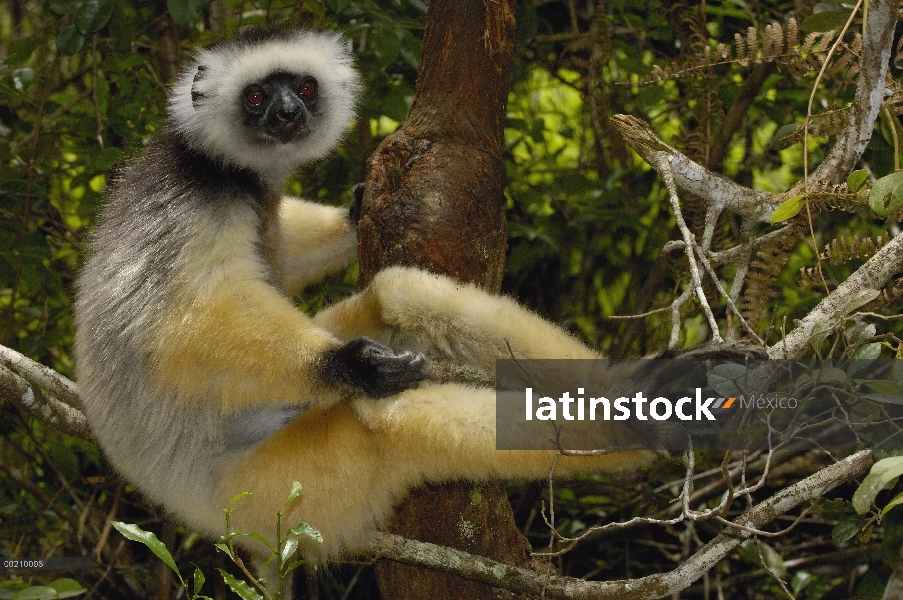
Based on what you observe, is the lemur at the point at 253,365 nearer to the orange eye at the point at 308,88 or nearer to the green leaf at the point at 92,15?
the orange eye at the point at 308,88

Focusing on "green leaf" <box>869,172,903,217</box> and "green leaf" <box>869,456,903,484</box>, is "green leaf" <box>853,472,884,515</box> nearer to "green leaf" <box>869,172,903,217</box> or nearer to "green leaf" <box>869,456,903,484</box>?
"green leaf" <box>869,456,903,484</box>

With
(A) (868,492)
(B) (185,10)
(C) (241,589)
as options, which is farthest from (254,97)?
(A) (868,492)

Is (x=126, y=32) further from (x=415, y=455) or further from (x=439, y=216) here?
(x=415, y=455)

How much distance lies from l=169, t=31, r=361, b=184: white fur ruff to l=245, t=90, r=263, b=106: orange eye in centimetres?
5

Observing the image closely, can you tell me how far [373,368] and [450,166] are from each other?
1222 millimetres

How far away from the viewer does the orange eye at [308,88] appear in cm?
456

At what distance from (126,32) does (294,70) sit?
4.97 feet

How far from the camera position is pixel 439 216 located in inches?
154

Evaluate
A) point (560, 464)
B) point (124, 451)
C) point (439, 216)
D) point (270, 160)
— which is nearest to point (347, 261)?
point (270, 160)

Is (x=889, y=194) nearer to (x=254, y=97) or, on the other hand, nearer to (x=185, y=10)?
(x=254, y=97)

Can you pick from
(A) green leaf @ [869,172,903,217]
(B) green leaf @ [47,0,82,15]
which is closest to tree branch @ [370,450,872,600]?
(A) green leaf @ [869,172,903,217]

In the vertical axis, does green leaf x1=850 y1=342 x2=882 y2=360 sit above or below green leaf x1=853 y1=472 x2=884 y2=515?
above

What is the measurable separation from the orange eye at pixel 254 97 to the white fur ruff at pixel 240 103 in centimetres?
5

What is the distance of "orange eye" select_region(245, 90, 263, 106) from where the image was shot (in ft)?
14.4
